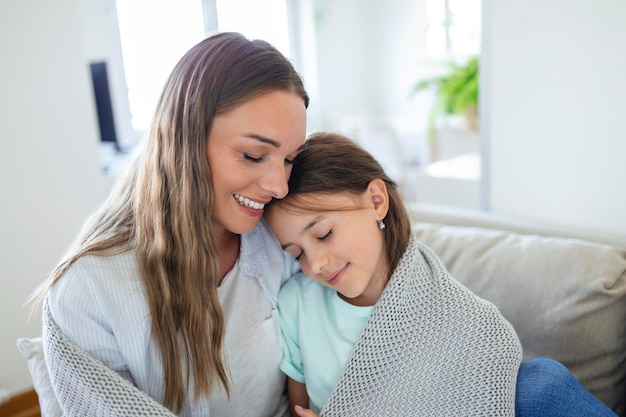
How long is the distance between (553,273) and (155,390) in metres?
0.88

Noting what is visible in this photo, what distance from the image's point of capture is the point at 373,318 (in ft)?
3.60

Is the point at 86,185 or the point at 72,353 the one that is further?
the point at 86,185

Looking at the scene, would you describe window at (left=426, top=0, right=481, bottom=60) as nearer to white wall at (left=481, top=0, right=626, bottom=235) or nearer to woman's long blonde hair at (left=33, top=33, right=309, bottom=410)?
white wall at (left=481, top=0, right=626, bottom=235)

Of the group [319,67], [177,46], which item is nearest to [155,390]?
[177,46]

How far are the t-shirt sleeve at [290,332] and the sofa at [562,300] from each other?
0.42 meters

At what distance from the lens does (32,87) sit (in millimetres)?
2117

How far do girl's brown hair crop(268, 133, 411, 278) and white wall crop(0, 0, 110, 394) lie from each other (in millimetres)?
1419

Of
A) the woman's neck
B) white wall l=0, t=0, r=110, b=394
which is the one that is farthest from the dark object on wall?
the woman's neck

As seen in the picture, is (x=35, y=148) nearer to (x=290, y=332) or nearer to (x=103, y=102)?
(x=103, y=102)

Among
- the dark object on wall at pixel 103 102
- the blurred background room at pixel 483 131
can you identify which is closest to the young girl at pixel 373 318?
the blurred background room at pixel 483 131

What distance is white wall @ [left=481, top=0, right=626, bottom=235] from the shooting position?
5.78 feet

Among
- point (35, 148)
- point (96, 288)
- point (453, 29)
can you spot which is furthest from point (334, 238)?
point (453, 29)

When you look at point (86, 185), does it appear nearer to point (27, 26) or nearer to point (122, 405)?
point (27, 26)

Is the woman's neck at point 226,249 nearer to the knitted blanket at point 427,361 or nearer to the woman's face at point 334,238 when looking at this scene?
the woman's face at point 334,238
